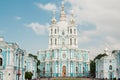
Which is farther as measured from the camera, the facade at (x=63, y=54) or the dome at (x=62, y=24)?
the dome at (x=62, y=24)

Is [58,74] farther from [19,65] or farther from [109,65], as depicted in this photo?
[19,65]

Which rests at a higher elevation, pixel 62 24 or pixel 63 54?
pixel 62 24

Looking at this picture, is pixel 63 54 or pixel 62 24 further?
pixel 62 24

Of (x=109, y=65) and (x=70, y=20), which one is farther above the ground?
(x=70, y=20)

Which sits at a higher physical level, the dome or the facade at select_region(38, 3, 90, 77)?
the dome

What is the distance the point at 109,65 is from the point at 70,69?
2798 cm

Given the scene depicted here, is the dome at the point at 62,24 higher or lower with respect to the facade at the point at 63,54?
higher

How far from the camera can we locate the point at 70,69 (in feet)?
353

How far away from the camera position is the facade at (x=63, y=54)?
10750cm

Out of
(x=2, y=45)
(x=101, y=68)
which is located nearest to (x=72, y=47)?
(x=101, y=68)

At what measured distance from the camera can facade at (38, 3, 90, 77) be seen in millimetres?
107500

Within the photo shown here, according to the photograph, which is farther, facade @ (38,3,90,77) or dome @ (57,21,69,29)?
dome @ (57,21,69,29)

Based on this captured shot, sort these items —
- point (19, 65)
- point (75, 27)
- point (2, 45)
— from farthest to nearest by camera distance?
point (75, 27)
point (19, 65)
point (2, 45)

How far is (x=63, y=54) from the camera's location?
10925 centimetres
